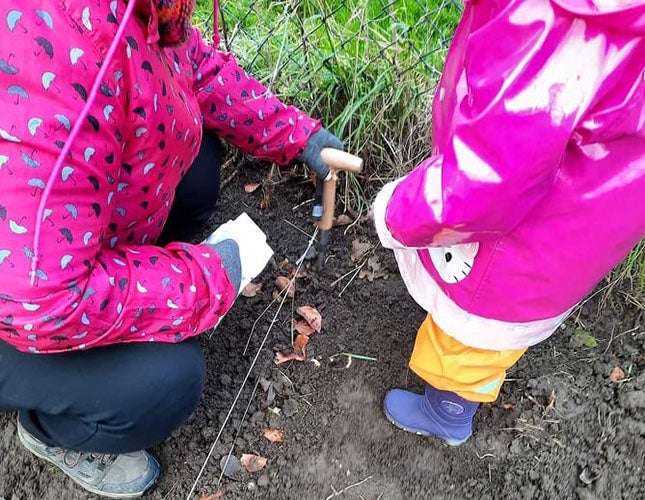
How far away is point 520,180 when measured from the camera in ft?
2.81

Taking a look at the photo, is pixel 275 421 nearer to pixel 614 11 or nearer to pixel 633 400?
pixel 633 400

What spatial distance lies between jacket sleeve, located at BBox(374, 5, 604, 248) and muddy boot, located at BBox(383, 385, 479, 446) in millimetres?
599

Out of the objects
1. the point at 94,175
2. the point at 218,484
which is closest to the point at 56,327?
the point at 94,175

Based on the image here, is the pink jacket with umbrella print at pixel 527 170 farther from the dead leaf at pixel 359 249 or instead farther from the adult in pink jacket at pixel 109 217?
the dead leaf at pixel 359 249

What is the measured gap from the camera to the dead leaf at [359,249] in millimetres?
1909

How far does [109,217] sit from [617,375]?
1301 mm

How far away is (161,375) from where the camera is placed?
135 cm

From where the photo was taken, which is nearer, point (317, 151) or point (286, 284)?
point (317, 151)

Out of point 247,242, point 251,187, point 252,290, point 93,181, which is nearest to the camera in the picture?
point 93,181

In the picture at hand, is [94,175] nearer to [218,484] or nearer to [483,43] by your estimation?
[483,43]

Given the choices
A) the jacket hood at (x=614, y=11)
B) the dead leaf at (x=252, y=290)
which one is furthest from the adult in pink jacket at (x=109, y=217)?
the jacket hood at (x=614, y=11)

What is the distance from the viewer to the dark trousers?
50.1 inches

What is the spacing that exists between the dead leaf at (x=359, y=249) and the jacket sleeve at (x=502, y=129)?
885mm

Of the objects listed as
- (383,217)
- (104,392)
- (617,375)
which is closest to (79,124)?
(383,217)
